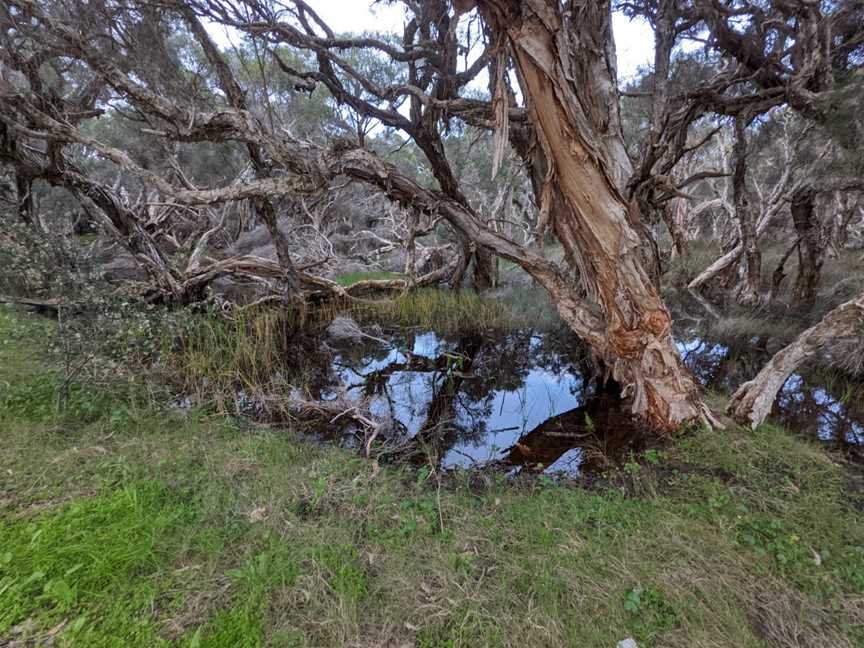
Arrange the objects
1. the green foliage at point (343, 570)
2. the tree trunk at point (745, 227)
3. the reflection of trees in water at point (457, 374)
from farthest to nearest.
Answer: the tree trunk at point (745, 227) → the reflection of trees in water at point (457, 374) → the green foliage at point (343, 570)

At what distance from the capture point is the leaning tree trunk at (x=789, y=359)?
2.46 meters

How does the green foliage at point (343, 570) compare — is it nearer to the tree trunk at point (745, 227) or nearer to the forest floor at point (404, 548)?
the forest floor at point (404, 548)

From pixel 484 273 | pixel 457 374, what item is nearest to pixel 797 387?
pixel 457 374

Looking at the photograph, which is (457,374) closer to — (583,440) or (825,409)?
(583,440)

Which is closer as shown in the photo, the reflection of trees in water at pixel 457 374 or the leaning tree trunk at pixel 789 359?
the leaning tree trunk at pixel 789 359

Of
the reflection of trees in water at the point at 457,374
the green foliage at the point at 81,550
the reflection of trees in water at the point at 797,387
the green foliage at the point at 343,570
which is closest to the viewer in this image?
the green foliage at the point at 81,550

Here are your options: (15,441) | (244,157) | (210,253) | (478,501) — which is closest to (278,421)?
(15,441)

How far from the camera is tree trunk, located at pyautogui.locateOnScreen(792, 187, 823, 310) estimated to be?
5.13 m

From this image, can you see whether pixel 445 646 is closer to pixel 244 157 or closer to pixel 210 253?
pixel 210 253

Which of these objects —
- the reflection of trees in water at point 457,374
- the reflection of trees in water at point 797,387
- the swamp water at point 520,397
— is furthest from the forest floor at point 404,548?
the reflection of trees in water at point 457,374

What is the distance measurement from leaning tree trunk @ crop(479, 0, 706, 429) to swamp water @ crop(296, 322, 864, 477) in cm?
50

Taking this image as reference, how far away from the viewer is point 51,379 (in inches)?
117

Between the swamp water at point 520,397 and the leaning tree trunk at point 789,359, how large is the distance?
74 cm

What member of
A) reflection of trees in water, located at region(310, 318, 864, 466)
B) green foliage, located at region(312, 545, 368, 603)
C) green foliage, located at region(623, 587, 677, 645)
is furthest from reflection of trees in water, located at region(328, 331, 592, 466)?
green foliage, located at region(623, 587, 677, 645)
